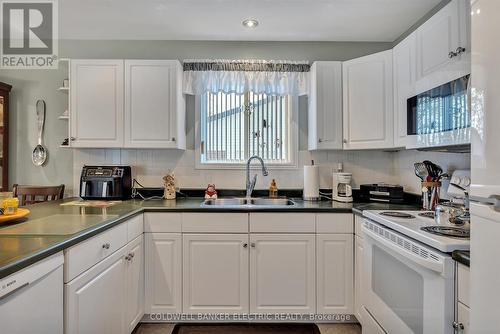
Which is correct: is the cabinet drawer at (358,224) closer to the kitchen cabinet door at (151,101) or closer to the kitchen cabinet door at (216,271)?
the kitchen cabinet door at (216,271)

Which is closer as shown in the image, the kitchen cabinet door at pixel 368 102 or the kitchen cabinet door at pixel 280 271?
the kitchen cabinet door at pixel 280 271

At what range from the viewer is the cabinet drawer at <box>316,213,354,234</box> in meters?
2.14

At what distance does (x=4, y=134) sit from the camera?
269 cm

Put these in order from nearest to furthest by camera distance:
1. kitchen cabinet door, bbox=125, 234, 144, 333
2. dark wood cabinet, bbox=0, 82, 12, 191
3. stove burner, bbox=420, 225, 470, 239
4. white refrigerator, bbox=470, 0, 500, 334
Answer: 1. white refrigerator, bbox=470, 0, 500, 334
2. stove burner, bbox=420, 225, 470, 239
3. kitchen cabinet door, bbox=125, 234, 144, 333
4. dark wood cabinet, bbox=0, 82, 12, 191

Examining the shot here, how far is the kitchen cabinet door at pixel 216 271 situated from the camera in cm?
213

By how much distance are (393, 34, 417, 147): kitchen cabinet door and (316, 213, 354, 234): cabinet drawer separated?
678mm

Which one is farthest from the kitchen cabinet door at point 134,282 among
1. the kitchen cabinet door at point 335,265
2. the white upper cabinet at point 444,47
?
the white upper cabinet at point 444,47

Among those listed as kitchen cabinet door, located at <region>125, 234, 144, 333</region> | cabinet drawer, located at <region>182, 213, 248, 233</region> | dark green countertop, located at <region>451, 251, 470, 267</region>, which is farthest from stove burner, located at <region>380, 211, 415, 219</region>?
kitchen cabinet door, located at <region>125, 234, 144, 333</region>

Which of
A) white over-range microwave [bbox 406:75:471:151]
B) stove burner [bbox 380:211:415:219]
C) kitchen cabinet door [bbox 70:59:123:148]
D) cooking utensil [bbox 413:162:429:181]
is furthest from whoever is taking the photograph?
kitchen cabinet door [bbox 70:59:123:148]

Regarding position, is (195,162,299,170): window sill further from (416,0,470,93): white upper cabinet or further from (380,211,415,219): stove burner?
(416,0,470,93): white upper cabinet

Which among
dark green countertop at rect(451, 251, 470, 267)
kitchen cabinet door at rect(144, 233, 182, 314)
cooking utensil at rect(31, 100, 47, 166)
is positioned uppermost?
cooking utensil at rect(31, 100, 47, 166)

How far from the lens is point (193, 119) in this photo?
2781 millimetres

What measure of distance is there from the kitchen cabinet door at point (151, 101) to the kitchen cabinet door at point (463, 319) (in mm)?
2117

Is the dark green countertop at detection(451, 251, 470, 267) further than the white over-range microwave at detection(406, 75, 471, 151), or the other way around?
the white over-range microwave at detection(406, 75, 471, 151)
